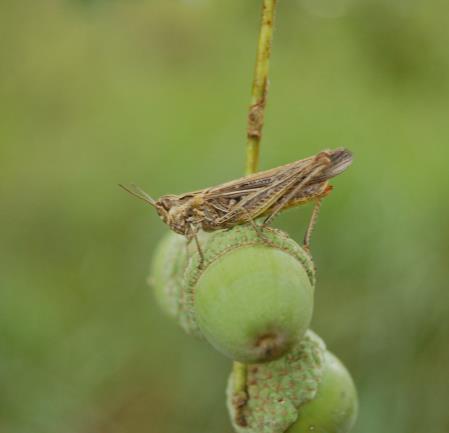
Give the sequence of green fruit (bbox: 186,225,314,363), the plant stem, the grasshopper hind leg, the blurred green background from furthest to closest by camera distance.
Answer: the blurred green background < the grasshopper hind leg < the plant stem < green fruit (bbox: 186,225,314,363)

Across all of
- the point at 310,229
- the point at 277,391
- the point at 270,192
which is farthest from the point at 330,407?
the point at 270,192

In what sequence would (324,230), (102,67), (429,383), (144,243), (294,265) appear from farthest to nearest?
(102,67)
(144,243)
(324,230)
(429,383)
(294,265)

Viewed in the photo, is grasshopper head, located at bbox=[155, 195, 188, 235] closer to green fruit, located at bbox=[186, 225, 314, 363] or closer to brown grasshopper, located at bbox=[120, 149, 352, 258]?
brown grasshopper, located at bbox=[120, 149, 352, 258]

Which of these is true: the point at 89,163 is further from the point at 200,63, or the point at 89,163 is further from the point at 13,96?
the point at 200,63

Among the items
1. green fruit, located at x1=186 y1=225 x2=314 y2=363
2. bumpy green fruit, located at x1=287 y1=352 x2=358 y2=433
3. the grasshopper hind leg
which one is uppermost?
the grasshopper hind leg

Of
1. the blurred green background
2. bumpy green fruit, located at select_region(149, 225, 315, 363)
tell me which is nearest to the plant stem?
bumpy green fruit, located at select_region(149, 225, 315, 363)

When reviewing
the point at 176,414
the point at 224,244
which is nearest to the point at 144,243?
the point at 176,414

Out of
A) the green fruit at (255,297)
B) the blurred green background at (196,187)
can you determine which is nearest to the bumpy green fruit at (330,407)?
the green fruit at (255,297)
